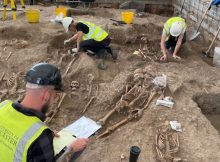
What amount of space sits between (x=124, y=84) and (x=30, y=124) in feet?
11.5

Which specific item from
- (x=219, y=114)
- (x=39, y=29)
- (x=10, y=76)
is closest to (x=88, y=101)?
(x=10, y=76)

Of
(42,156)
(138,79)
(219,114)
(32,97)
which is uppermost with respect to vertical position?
(32,97)

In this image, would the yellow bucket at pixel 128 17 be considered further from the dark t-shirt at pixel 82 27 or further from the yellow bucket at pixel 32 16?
the dark t-shirt at pixel 82 27

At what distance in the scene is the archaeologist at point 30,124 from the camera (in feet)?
8.04

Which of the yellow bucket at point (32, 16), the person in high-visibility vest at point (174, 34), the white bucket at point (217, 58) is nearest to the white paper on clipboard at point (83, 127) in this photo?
the person in high-visibility vest at point (174, 34)

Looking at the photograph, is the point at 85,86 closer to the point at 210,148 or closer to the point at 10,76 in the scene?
the point at 10,76

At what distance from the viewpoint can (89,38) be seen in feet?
23.9

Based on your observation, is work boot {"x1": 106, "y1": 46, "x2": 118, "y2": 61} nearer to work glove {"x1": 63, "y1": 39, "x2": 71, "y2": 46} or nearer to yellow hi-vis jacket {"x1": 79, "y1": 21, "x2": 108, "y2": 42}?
yellow hi-vis jacket {"x1": 79, "y1": 21, "x2": 108, "y2": 42}

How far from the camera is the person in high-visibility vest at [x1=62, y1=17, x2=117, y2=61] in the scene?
23.5 ft

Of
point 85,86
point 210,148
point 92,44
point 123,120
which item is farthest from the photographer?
point 92,44

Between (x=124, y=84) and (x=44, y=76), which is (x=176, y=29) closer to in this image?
(x=124, y=84)

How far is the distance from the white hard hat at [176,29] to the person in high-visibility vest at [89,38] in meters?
1.37

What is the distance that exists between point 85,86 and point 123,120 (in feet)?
4.47

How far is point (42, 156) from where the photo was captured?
8.39 feet
